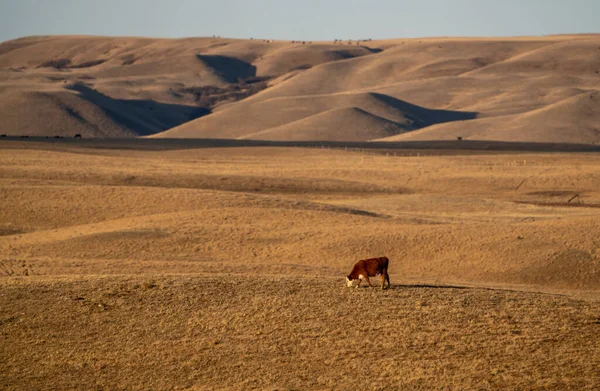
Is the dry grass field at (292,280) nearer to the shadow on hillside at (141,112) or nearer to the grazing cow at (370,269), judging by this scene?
the grazing cow at (370,269)

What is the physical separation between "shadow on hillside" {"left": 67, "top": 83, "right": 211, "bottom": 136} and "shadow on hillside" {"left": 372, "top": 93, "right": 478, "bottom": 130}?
34236 mm

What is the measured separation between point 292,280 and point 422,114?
4710 inches

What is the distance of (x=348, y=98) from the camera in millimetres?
140125

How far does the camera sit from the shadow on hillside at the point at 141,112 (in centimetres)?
13462

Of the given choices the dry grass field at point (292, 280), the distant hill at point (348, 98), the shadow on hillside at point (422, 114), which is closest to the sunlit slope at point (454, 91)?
the distant hill at point (348, 98)

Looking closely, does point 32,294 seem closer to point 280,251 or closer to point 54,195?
point 280,251

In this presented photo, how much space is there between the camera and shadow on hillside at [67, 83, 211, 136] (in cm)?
13462

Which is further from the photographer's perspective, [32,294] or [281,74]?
[281,74]

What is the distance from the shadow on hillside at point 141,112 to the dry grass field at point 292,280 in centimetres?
8376

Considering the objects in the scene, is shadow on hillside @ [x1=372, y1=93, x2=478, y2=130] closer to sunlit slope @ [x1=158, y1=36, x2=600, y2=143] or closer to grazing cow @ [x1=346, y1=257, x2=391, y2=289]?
sunlit slope @ [x1=158, y1=36, x2=600, y2=143]

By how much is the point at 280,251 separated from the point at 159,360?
537 inches

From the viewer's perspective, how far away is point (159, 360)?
13.3 metres

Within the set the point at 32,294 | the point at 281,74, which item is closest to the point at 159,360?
the point at 32,294

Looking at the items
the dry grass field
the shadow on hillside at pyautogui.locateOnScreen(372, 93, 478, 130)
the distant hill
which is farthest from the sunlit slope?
the dry grass field
